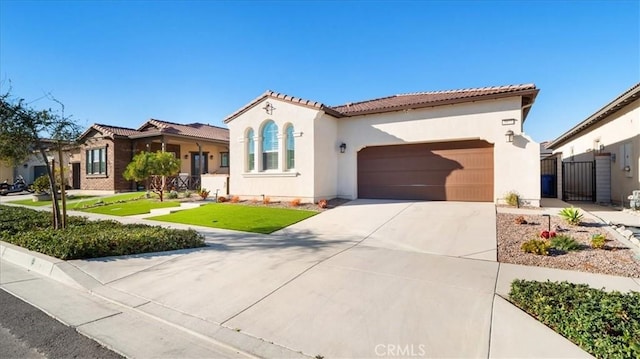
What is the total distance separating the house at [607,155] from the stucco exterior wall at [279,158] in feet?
35.6

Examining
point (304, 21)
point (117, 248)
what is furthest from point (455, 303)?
point (304, 21)

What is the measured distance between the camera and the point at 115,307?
385cm

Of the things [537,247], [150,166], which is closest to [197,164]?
[150,166]

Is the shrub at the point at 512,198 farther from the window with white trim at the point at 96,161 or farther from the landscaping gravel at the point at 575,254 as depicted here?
the window with white trim at the point at 96,161

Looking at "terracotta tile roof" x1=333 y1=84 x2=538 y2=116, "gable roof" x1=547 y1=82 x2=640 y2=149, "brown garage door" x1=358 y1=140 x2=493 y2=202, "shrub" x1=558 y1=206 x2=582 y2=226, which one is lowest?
"shrub" x1=558 y1=206 x2=582 y2=226

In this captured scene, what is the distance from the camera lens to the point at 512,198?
10273 millimetres

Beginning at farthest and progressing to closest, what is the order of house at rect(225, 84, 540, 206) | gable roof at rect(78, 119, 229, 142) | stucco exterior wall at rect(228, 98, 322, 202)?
gable roof at rect(78, 119, 229, 142), stucco exterior wall at rect(228, 98, 322, 202), house at rect(225, 84, 540, 206)

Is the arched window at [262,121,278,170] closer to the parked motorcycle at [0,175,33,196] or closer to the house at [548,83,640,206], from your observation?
the house at [548,83,640,206]

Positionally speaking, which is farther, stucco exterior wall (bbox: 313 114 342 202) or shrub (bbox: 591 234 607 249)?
stucco exterior wall (bbox: 313 114 342 202)

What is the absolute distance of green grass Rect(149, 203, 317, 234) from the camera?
28.9 feet

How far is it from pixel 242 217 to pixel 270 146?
4.44 m

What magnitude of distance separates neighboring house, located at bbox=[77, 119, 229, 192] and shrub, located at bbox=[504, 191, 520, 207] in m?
17.0

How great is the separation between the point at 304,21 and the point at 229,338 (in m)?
11.3

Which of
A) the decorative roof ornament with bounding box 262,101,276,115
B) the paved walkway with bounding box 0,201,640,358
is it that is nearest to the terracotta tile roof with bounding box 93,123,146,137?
the decorative roof ornament with bounding box 262,101,276,115
